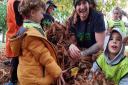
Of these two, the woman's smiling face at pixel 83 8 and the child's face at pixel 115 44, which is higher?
the woman's smiling face at pixel 83 8

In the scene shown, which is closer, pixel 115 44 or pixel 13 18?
pixel 115 44

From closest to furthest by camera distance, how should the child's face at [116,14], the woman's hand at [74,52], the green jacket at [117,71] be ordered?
1. the green jacket at [117,71]
2. the woman's hand at [74,52]
3. the child's face at [116,14]

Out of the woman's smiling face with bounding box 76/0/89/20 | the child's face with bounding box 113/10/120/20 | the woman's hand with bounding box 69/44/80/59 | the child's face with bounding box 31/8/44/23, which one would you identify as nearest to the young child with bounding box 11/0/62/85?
the child's face with bounding box 31/8/44/23

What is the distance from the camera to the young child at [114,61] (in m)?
2.80

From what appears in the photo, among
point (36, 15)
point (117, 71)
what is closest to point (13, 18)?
point (36, 15)

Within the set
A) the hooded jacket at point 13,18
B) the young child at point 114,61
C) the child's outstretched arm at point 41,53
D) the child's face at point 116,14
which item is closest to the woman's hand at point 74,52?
the young child at point 114,61

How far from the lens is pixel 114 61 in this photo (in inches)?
112

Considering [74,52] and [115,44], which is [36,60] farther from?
[115,44]

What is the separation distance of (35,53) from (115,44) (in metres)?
0.74

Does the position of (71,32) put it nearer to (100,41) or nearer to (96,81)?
(100,41)

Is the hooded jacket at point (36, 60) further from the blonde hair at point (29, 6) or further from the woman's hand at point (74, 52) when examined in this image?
the woman's hand at point (74, 52)

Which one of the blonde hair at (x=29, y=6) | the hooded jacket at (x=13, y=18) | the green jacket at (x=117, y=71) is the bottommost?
the green jacket at (x=117, y=71)

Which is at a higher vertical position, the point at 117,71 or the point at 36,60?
the point at 36,60

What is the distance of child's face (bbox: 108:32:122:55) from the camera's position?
114 inches
